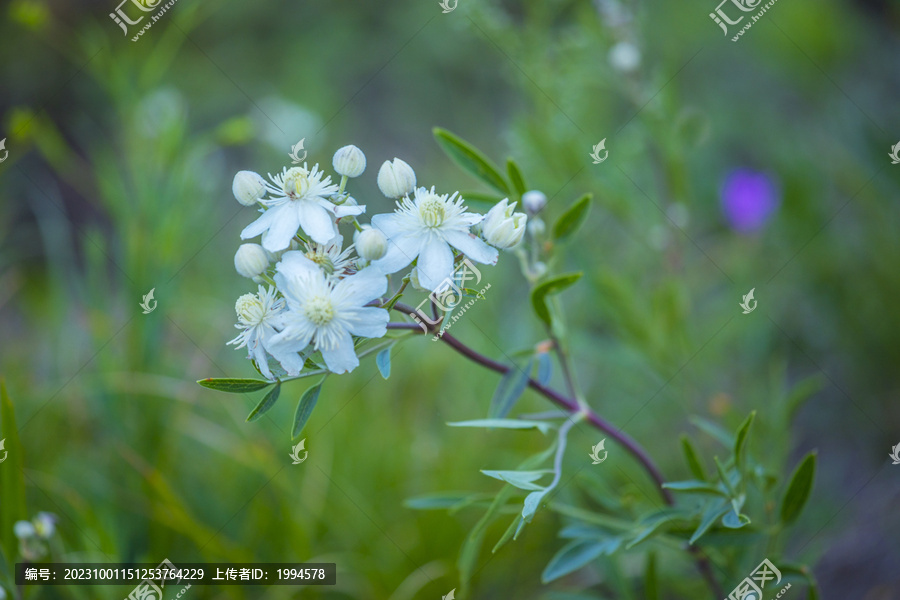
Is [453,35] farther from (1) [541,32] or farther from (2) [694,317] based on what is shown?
(2) [694,317]

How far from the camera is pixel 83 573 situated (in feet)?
4.52

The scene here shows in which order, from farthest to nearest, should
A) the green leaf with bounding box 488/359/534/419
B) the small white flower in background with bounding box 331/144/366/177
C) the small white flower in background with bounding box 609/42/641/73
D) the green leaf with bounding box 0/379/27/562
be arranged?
the small white flower in background with bounding box 609/42/641/73
the green leaf with bounding box 0/379/27/562
the green leaf with bounding box 488/359/534/419
the small white flower in background with bounding box 331/144/366/177

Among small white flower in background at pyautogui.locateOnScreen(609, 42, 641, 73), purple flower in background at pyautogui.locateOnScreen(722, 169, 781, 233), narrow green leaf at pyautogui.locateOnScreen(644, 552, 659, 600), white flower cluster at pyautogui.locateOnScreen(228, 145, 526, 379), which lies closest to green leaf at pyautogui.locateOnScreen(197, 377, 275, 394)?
white flower cluster at pyautogui.locateOnScreen(228, 145, 526, 379)

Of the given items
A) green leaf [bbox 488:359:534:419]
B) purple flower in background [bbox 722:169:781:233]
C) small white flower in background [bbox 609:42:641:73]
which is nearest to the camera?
green leaf [bbox 488:359:534:419]

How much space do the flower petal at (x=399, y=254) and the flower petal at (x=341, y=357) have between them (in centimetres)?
10

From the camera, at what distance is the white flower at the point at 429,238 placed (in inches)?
31.7

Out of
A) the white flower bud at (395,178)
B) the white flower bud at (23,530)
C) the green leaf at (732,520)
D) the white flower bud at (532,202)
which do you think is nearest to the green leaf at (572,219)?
the white flower bud at (532,202)

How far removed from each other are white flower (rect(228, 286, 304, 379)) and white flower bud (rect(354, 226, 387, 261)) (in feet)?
0.41

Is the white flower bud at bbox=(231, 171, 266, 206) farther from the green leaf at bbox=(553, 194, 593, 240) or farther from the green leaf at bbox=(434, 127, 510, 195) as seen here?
the green leaf at bbox=(553, 194, 593, 240)

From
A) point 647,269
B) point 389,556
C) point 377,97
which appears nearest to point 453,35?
point 377,97

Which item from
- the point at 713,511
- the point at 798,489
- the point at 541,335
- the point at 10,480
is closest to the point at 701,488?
the point at 713,511

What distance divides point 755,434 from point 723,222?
43.6 inches

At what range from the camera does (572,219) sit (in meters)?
1.05

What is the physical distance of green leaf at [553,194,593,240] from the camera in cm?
101
